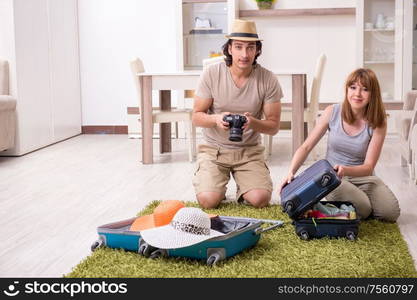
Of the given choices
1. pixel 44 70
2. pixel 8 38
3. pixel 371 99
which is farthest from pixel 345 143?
pixel 44 70

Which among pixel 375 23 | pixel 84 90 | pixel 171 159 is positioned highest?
pixel 375 23

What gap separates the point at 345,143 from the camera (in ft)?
10.7

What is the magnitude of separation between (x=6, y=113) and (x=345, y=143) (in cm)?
311

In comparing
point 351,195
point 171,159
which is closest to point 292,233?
point 351,195

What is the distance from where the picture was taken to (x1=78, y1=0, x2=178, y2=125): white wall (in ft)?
23.4

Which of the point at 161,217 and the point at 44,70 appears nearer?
the point at 161,217

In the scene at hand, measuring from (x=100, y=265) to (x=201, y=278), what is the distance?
0.40 meters

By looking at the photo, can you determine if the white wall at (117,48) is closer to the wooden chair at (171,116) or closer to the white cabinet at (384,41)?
the wooden chair at (171,116)

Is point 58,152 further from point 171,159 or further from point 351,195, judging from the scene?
point 351,195

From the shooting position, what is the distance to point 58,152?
5.97 meters

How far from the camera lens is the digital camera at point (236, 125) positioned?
10.9ft

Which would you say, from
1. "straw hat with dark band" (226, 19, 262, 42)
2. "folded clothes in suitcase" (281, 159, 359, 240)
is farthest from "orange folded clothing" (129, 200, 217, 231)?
"straw hat with dark band" (226, 19, 262, 42)

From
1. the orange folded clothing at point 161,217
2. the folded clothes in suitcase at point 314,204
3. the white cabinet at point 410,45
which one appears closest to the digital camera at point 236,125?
the folded clothes in suitcase at point 314,204

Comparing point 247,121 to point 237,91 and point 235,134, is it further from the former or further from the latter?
point 237,91
